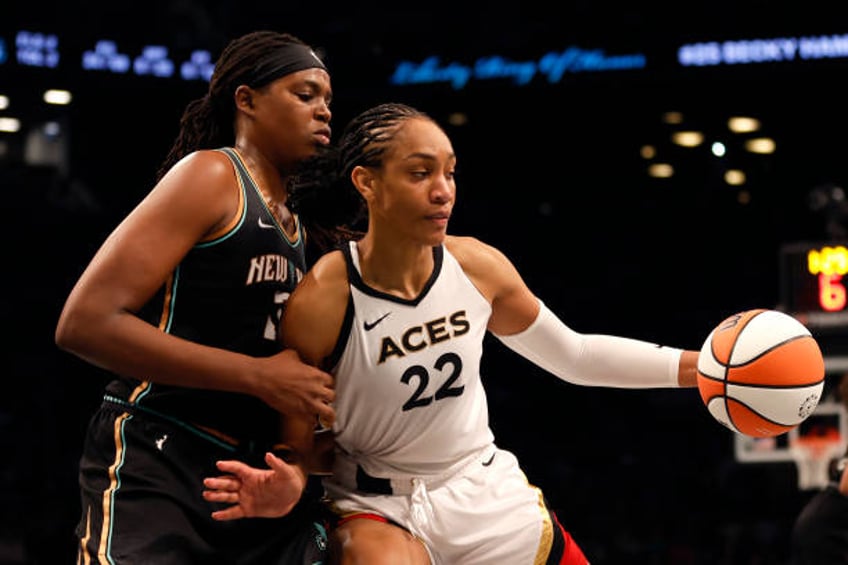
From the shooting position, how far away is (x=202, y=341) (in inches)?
110

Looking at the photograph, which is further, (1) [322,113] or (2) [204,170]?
(1) [322,113]

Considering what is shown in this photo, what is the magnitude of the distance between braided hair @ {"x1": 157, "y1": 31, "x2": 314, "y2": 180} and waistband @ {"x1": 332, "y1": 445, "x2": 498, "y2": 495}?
2.91ft

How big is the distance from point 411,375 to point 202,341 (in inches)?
18.7

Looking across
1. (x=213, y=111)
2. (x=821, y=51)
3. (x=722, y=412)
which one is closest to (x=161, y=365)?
(x=213, y=111)

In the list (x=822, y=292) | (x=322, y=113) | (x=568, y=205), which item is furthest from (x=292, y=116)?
(x=568, y=205)

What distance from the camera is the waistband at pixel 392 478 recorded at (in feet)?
9.41

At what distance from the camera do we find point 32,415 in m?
11.7

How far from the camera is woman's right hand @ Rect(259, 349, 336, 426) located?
2.63 metres

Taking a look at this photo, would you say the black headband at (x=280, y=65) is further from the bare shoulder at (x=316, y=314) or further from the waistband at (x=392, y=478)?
the waistband at (x=392, y=478)

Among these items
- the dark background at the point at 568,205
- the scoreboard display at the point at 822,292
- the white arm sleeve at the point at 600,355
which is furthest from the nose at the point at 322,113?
the dark background at the point at 568,205

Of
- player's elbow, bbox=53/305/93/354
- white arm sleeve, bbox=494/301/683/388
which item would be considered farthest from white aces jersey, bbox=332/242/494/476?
player's elbow, bbox=53/305/93/354

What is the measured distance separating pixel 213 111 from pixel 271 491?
3.43ft

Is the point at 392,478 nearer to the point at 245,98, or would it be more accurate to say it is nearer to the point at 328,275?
the point at 328,275

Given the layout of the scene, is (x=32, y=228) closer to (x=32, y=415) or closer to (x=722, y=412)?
(x=32, y=415)
